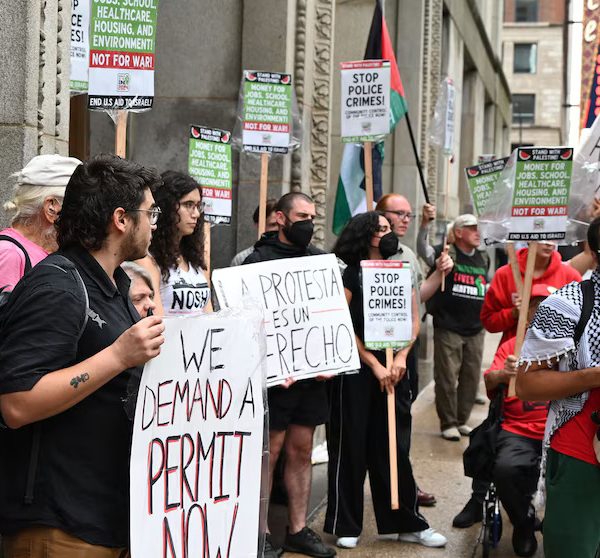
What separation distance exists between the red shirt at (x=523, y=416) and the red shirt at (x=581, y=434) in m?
1.89

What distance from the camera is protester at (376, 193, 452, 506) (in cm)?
618

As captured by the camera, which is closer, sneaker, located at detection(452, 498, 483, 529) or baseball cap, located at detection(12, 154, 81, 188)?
baseball cap, located at detection(12, 154, 81, 188)

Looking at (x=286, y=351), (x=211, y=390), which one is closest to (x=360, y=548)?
(x=286, y=351)

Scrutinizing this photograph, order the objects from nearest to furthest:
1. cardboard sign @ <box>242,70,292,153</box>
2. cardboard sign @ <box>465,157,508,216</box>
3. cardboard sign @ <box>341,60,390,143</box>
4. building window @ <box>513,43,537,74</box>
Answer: cardboard sign @ <box>242,70,292,153</box> → cardboard sign @ <box>465,157,508,216</box> → cardboard sign @ <box>341,60,390,143</box> → building window @ <box>513,43,537,74</box>

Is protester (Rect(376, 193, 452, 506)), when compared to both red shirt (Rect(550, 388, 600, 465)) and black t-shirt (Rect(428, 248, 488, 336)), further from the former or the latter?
red shirt (Rect(550, 388, 600, 465))

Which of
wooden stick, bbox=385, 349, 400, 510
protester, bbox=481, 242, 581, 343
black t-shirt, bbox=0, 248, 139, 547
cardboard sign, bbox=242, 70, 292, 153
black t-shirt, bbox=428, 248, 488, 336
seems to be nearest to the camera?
black t-shirt, bbox=0, 248, 139, 547

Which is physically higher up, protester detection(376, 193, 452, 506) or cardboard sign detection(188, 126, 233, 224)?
cardboard sign detection(188, 126, 233, 224)

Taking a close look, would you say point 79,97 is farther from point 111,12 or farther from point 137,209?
point 137,209

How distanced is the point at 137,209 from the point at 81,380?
1.79 ft

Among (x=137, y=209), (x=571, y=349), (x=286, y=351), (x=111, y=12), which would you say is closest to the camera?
(x=137, y=209)

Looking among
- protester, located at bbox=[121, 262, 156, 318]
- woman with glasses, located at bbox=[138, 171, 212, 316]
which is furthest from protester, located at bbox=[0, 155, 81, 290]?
woman with glasses, located at bbox=[138, 171, 212, 316]

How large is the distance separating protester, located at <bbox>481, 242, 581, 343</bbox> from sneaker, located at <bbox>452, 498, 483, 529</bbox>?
1135 millimetres

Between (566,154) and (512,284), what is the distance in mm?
987

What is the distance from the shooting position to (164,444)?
9.71ft
